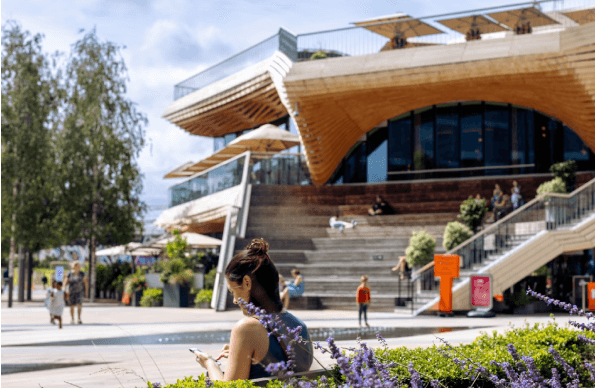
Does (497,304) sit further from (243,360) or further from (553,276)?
(243,360)

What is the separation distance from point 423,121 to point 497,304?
11.4 metres

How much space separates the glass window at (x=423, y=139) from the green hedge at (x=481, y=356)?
2338 centimetres

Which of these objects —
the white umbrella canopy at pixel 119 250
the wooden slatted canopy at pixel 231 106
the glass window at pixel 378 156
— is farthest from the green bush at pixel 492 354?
the white umbrella canopy at pixel 119 250

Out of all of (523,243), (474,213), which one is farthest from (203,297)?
(523,243)

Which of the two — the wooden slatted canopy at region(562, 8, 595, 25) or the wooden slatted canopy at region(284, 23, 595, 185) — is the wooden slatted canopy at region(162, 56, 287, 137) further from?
the wooden slatted canopy at region(562, 8, 595, 25)

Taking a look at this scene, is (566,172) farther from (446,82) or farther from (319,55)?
(319,55)

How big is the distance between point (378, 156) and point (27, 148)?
1467 cm

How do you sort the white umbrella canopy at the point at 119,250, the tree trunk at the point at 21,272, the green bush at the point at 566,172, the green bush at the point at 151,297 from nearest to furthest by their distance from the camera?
the green bush at the point at 566,172
the green bush at the point at 151,297
the tree trunk at the point at 21,272
the white umbrella canopy at the point at 119,250

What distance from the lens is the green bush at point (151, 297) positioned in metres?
24.6

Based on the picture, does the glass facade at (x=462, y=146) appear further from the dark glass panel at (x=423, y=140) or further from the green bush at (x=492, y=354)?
the green bush at (x=492, y=354)

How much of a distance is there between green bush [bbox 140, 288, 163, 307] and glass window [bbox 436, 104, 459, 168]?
41.7 ft

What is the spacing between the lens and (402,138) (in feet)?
98.7

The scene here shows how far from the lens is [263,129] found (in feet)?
95.2

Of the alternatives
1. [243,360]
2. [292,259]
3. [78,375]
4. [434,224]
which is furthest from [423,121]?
[243,360]
